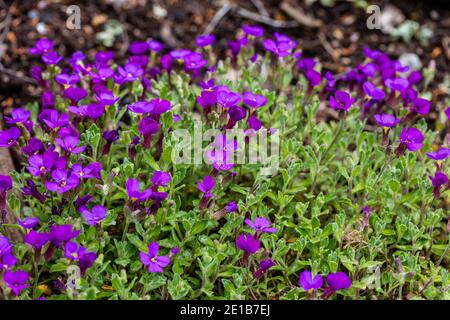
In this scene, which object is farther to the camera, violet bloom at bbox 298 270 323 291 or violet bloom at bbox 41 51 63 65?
violet bloom at bbox 41 51 63 65

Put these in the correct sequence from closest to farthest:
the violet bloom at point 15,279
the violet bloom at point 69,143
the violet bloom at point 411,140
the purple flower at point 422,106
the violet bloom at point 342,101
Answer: the violet bloom at point 15,279
the violet bloom at point 69,143
the violet bloom at point 411,140
the violet bloom at point 342,101
the purple flower at point 422,106

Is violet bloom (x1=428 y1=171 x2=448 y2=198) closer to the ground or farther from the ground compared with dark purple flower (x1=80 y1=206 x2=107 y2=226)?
farther from the ground

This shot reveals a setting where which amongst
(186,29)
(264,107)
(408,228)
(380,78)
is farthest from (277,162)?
(186,29)

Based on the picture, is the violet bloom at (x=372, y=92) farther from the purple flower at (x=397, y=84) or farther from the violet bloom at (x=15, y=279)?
the violet bloom at (x=15, y=279)

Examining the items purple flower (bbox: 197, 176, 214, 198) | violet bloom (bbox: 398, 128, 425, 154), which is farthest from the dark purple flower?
violet bloom (bbox: 398, 128, 425, 154)

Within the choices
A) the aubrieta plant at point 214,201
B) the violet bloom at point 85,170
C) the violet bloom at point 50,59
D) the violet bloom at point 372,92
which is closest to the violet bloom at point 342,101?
the aubrieta plant at point 214,201

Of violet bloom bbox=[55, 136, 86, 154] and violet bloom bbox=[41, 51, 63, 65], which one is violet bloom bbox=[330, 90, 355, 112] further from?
violet bloom bbox=[41, 51, 63, 65]

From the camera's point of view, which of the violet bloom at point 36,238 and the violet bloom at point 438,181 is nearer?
the violet bloom at point 36,238

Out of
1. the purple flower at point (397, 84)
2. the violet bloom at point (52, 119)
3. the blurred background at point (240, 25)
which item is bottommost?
the violet bloom at point (52, 119)
